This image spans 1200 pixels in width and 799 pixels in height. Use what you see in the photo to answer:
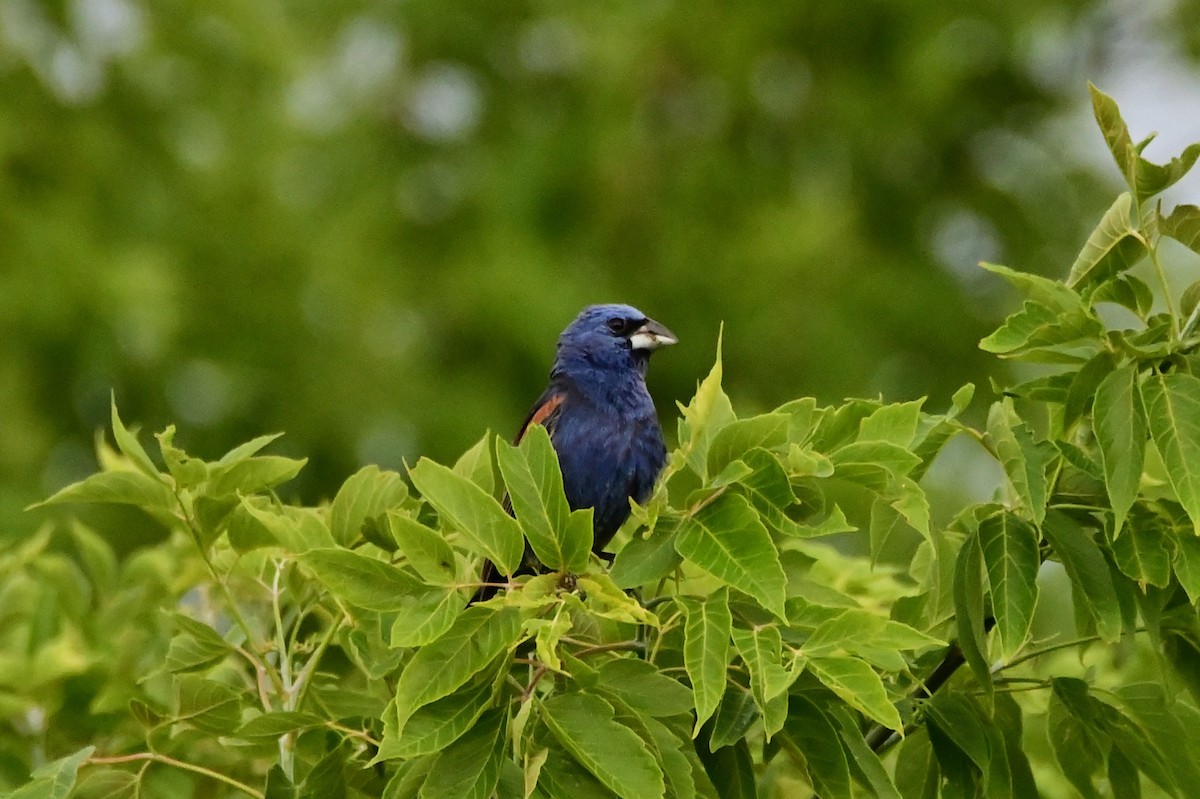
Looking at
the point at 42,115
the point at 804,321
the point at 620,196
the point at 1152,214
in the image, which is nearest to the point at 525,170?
the point at 620,196

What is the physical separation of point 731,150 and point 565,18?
215 cm

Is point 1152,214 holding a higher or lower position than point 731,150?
higher

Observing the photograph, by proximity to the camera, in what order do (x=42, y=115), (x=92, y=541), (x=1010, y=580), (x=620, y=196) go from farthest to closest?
(x=620, y=196) < (x=42, y=115) < (x=92, y=541) < (x=1010, y=580)

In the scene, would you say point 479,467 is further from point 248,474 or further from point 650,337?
point 650,337

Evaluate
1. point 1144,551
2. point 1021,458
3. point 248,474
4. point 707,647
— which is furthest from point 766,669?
point 248,474

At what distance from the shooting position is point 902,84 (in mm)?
16484

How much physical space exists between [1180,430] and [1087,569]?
0.26 m

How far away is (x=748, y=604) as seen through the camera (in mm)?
2463

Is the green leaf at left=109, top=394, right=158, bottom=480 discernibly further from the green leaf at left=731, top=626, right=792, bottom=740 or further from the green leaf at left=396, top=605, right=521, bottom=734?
the green leaf at left=731, top=626, right=792, bottom=740

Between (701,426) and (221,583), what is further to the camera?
(221,583)

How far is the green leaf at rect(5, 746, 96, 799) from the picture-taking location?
2557 mm


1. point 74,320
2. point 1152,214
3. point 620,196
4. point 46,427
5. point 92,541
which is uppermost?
point 1152,214

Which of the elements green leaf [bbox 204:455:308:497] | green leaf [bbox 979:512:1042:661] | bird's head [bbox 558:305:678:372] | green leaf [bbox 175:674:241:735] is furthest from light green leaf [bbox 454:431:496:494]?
bird's head [bbox 558:305:678:372]

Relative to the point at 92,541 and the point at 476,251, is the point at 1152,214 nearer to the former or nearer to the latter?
the point at 92,541
